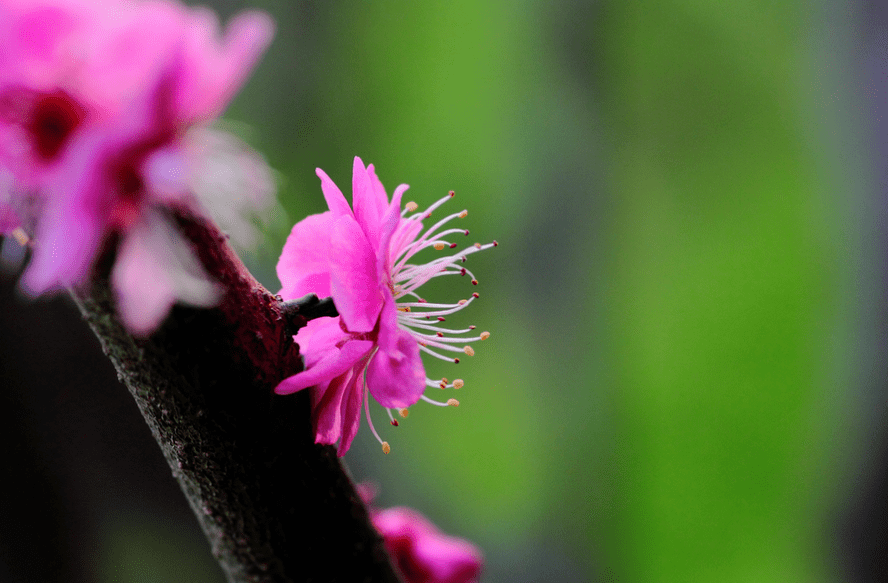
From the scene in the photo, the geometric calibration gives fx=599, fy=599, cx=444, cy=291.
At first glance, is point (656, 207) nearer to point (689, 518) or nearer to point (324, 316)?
point (689, 518)

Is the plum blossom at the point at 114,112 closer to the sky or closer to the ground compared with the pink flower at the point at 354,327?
closer to the sky

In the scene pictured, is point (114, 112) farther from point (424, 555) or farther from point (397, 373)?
point (424, 555)

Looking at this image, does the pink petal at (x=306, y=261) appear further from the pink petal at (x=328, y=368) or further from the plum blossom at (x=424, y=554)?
the plum blossom at (x=424, y=554)

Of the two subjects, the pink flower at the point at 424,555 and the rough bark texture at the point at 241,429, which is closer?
the rough bark texture at the point at 241,429

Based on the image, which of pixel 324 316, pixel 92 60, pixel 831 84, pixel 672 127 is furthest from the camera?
pixel 672 127

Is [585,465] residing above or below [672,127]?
below

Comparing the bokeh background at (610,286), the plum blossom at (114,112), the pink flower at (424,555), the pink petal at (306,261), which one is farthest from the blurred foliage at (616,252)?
the plum blossom at (114,112)

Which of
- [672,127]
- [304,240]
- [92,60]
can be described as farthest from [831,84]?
[92,60]

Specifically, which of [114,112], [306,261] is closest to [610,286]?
[306,261]
